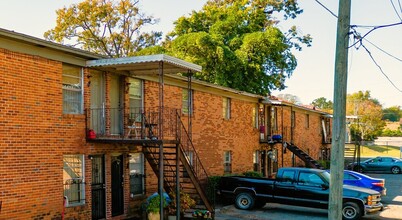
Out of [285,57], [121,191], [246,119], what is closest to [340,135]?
[121,191]

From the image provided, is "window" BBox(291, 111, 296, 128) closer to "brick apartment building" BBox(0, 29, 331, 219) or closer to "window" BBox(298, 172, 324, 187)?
"brick apartment building" BBox(0, 29, 331, 219)

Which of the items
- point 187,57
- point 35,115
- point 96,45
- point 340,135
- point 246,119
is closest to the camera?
point 340,135

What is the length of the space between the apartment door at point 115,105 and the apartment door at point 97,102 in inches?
19.8

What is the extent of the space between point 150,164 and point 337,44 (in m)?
8.64

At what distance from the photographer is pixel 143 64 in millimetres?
13945

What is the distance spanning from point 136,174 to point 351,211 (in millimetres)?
7986

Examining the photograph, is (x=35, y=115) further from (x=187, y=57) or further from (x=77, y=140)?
(x=187, y=57)

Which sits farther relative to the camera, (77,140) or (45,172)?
(77,140)

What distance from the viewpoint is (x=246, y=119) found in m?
25.7

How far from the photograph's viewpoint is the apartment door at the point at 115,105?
15.3 m

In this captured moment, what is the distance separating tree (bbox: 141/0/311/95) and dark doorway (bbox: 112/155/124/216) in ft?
54.6

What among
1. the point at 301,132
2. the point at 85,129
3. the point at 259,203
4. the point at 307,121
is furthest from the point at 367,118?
the point at 85,129

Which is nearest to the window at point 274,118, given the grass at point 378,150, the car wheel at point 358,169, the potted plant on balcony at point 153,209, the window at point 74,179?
the car wheel at point 358,169

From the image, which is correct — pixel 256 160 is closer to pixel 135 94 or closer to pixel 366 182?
pixel 366 182
